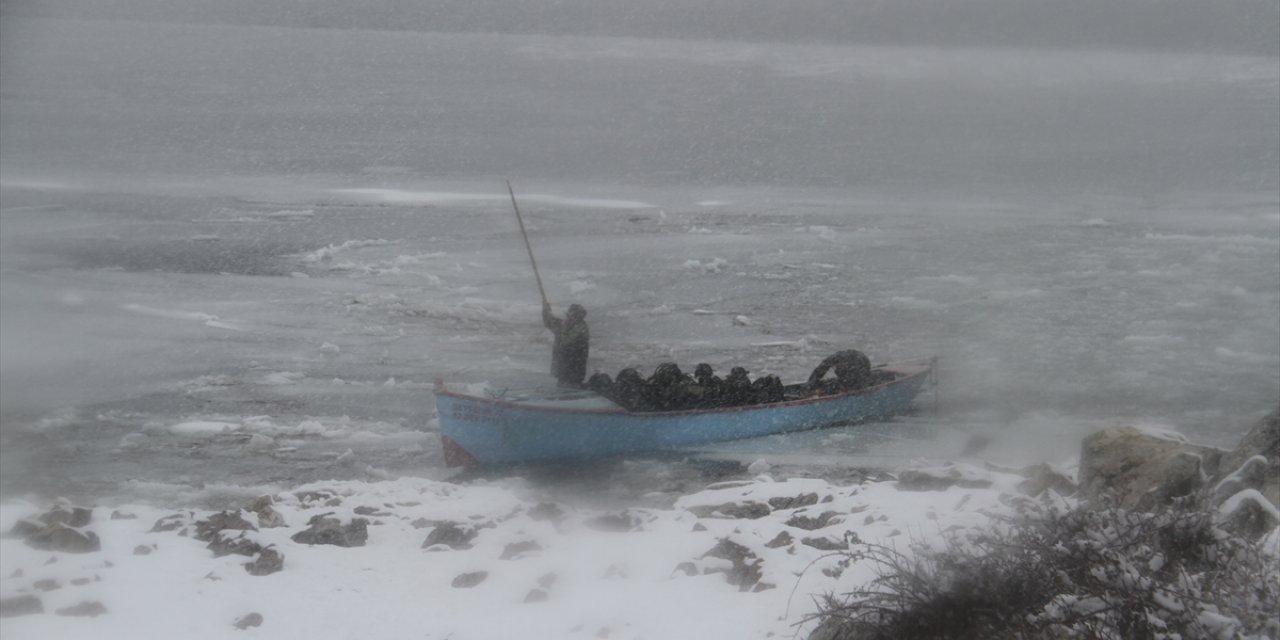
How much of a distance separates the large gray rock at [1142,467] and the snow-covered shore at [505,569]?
45 cm

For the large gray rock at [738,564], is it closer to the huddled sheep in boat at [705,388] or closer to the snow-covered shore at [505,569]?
the snow-covered shore at [505,569]

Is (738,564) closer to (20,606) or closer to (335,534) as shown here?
(335,534)

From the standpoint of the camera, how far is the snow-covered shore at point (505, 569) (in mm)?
5512

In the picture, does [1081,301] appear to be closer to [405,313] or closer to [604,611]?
[405,313]

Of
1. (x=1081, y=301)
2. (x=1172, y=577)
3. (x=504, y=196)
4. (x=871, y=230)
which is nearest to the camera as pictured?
(x=1172, y=577)

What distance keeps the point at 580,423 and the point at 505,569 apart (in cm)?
386

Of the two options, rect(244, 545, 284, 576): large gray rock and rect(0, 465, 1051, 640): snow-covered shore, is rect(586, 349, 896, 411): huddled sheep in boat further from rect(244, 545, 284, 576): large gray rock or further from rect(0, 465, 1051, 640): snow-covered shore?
rect(244, 545, 284, 576): large gray rock

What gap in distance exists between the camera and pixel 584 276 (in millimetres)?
18000

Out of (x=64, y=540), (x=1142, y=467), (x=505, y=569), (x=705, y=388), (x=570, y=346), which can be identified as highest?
(x=570, y=346)

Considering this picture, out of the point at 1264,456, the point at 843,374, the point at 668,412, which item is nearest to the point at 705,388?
the point at 668,412

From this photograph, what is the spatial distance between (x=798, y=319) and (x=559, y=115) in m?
34.9

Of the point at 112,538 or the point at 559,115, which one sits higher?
the point at 559,115

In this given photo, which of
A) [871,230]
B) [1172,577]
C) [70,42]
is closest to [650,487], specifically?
[1172,577]

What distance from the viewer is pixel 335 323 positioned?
49.6ft
